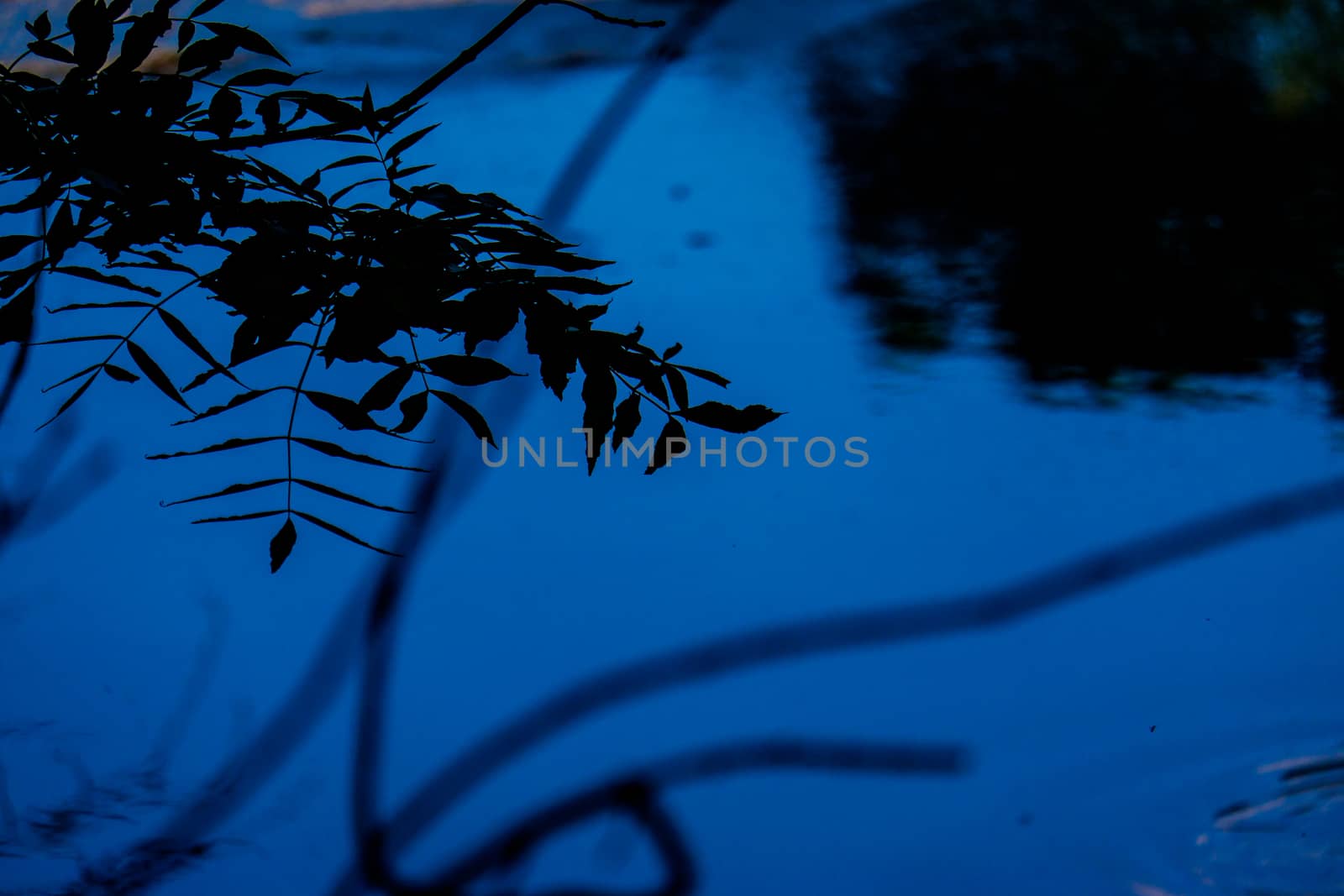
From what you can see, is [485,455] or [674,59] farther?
[674,59]

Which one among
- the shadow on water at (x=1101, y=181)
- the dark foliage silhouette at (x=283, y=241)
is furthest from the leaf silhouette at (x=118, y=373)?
the shadow on water at (x=1101, y=181)

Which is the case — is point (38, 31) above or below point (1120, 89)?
below

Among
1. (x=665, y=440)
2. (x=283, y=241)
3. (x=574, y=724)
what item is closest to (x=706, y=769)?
(x=574, y=724)

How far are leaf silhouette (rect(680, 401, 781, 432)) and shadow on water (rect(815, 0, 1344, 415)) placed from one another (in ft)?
2.52

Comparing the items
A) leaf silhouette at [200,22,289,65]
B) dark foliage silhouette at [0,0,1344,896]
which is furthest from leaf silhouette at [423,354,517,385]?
dark foliage silhouette at [0,0,1344,896]

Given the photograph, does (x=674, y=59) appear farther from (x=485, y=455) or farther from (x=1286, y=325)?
(x=1286, y=325)

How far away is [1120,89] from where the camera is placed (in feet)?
4.47

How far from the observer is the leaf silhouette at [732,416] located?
1.49ft

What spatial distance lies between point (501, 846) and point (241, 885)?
0.71 ft

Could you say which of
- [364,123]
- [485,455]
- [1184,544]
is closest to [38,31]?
[364,123]

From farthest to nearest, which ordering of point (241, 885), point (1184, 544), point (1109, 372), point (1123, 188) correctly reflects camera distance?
point (1123, 188) < point (1109, 372) < point (1184, 544) < point (241, 885)

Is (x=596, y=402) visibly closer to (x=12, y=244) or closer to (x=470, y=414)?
(x=470, y=414)

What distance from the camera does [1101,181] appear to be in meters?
1.31

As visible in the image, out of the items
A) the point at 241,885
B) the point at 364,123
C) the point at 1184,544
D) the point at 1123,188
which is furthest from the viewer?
the point at 1123,188
